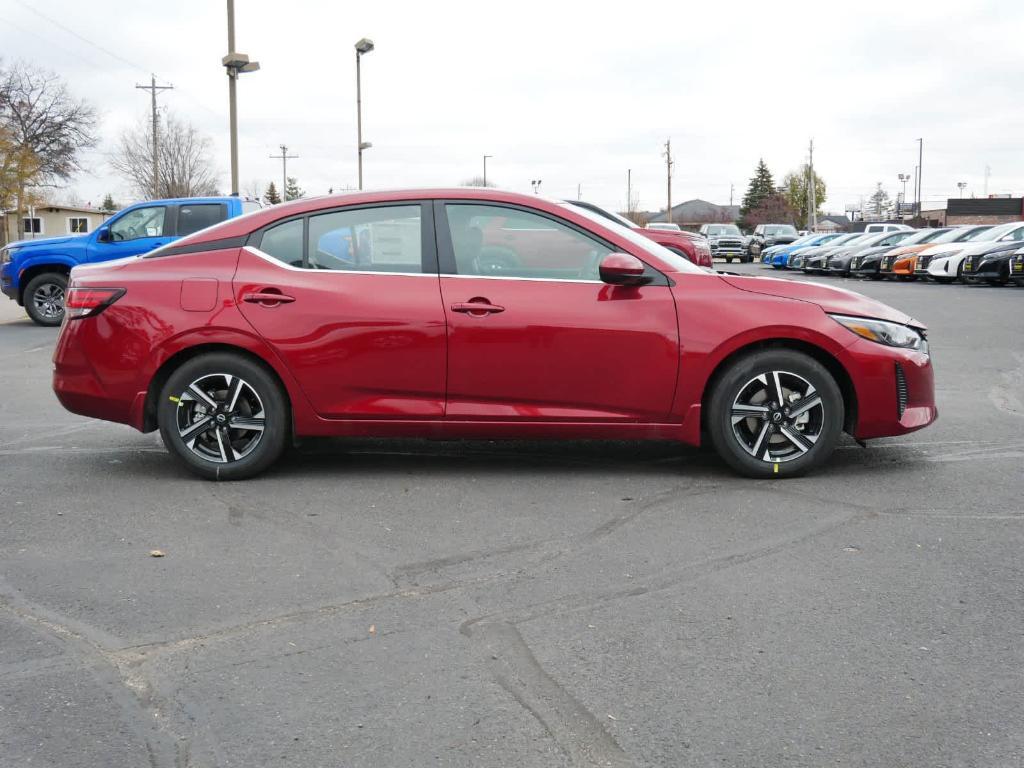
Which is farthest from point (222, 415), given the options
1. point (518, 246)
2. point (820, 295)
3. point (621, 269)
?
point (820, 295)

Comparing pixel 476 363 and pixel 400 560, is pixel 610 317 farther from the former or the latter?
pixel 400 560

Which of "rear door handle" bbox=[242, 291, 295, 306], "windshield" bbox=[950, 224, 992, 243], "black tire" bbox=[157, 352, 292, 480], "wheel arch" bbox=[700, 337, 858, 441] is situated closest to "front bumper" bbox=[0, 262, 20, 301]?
"black tire" bbox=[157, 352, 292, 480]

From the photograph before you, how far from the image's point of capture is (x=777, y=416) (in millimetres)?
5891

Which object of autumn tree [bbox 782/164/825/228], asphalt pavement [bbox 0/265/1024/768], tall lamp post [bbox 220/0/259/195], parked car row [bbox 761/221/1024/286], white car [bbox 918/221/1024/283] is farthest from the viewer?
autumn tree [bbox 782/164/825/228]

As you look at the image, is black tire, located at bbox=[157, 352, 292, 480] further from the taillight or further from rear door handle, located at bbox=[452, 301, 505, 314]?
rear door handle, located at bbox=[452, 301, 505, 314]

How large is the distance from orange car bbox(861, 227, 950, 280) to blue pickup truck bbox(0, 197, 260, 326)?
750 inches

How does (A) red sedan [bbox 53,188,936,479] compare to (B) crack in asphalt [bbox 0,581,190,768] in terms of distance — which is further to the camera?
(A) red sedan [bbox 53,188,936,479]

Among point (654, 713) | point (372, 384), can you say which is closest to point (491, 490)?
point (372, 384)

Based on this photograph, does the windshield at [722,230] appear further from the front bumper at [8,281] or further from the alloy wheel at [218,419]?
the alloy wheel at [218,419]

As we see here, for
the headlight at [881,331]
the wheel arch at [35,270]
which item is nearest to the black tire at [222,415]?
the headlight at [881,331]

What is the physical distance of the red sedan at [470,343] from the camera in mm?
5793

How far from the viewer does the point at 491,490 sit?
5.78 m

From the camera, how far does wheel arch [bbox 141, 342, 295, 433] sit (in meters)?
5.94

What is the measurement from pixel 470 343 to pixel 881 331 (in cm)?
228
